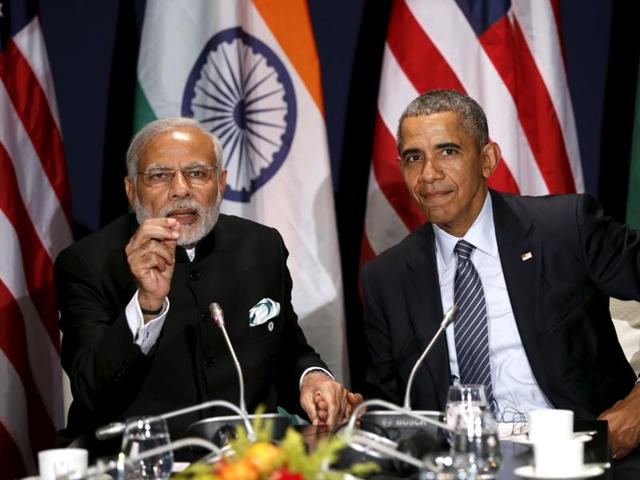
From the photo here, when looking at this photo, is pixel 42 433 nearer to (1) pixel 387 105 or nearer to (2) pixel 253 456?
(1) pixel 387 105

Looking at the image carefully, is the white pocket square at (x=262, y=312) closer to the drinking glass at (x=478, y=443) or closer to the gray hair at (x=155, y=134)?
the gray hair at (x=155, y=134)

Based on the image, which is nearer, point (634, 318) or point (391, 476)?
point (391, 476)

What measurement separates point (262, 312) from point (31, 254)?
1.38 m

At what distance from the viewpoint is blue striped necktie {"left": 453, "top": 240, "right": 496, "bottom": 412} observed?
3.48 meters

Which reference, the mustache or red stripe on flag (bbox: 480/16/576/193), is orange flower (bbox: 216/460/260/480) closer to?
the mustache

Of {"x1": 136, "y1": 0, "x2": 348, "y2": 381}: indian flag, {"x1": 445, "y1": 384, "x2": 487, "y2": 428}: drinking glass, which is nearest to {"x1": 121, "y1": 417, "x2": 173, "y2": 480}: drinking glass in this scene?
{"x1": 445, "y1": 384, "x2": 487, "y2": 428}: drinking glass

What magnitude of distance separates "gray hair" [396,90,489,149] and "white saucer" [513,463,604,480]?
1741 millimetres

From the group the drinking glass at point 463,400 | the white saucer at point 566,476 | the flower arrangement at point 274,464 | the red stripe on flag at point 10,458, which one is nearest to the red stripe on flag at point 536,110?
the drinking glass at point 463,400

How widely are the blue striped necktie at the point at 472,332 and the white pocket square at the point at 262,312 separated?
639mm

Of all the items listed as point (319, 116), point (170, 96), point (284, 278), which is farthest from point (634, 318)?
point (170, 96)

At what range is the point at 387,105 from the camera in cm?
456

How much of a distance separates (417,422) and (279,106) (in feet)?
7.70

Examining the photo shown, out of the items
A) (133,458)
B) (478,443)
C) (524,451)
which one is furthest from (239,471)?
(524,451)

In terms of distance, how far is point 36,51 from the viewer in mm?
4488
